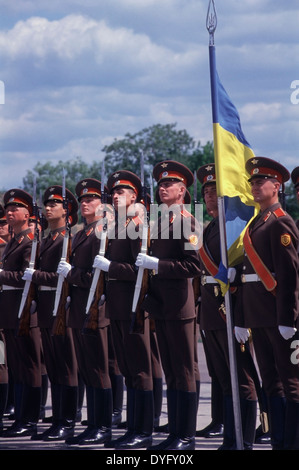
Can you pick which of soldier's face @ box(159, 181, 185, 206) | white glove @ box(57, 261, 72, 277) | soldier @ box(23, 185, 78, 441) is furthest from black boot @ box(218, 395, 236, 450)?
white glove @ box(57, 261, 72, 277)

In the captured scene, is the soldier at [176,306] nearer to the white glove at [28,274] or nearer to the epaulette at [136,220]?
the epaulette at [136,220]

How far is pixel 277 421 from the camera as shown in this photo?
6629 mm

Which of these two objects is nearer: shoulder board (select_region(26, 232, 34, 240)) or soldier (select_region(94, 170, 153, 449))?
soldier (select_region(94, 170, 153, 449))

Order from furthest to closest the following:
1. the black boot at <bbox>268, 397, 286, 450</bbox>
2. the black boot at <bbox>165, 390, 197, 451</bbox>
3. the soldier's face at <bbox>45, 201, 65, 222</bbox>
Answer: the soldier's face at <bbox>45, 201, 65, 222</bbox> < the black boot at <bbox>165, 390, 197, 451</bbox> < the black boot at <bbox>268, 397, 286, 450</bbox>

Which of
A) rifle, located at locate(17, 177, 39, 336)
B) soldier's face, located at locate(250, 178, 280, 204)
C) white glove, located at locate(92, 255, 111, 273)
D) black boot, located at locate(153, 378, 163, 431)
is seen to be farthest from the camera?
black boot, located at locate(153, 378, 163, 431)

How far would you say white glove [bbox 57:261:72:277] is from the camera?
8203 millimetres

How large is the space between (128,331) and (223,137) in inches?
73.3

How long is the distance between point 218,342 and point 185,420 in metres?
0.69

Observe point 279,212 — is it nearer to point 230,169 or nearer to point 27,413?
point 230,169

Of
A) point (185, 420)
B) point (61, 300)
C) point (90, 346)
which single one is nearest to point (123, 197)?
point (61, 300)

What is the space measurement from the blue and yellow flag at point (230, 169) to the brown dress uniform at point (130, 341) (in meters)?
1.01

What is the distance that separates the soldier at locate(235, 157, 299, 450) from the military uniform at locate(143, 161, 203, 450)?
0.54 meters

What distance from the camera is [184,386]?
721 centimetres

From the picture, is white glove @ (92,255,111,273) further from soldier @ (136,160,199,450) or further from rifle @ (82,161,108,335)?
soldier @ (136,160,199,450)
